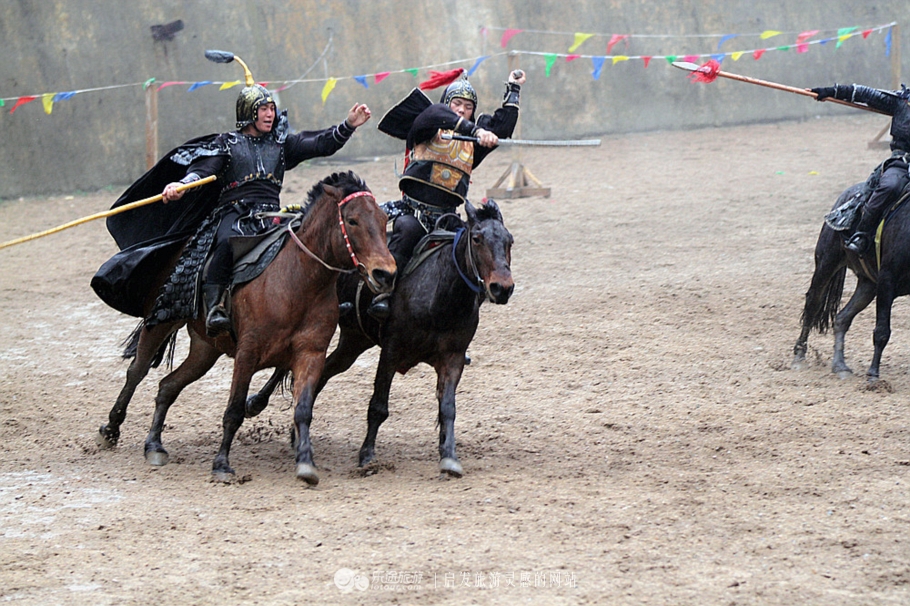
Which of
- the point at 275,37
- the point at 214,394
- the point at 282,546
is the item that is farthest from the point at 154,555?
the point at 275,37

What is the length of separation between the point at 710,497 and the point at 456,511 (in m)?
1.38

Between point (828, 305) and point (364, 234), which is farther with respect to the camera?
point (828, 305)

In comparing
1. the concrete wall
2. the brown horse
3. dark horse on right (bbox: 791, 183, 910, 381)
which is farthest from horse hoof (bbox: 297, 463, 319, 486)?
the concrete wall

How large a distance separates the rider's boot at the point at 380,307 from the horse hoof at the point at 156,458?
67.3 inches

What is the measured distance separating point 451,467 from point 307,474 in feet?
2.80

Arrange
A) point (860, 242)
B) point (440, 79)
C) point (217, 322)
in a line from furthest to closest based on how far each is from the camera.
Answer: point (860, 242) < point (440, 79) < point (217, 322)

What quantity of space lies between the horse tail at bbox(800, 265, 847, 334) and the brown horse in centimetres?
432

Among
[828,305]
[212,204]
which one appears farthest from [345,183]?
[828,305]

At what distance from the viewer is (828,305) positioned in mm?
8891

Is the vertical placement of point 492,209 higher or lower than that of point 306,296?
higher

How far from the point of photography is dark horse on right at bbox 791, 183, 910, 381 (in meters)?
8.07

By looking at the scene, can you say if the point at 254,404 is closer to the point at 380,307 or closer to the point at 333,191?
the point at 380,307

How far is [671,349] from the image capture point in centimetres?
920

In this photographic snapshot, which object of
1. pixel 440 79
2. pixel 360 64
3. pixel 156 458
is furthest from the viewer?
pixel 360 64
